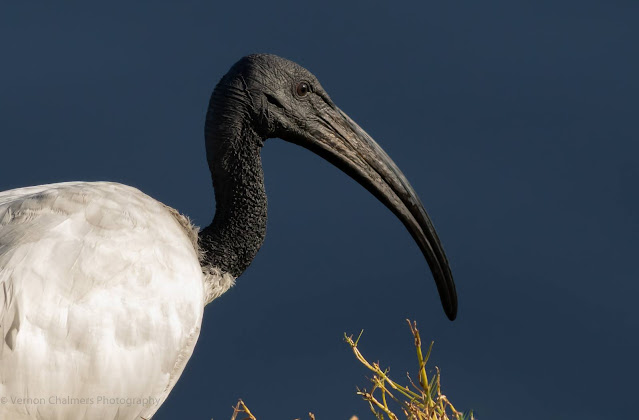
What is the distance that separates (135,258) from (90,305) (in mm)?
257

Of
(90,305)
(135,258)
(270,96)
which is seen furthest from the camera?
(270,96)

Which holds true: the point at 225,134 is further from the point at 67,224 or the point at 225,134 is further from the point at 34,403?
the point at 34,403

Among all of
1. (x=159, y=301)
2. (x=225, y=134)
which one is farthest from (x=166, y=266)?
(x=225, y=134)

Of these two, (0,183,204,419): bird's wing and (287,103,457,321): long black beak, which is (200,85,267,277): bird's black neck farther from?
(0,183,204,419): bird's wing

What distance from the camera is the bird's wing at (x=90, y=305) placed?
146 inches

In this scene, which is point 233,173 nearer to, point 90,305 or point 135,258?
point 135,258

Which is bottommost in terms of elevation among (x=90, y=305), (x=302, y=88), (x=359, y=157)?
(x=90, y=305)

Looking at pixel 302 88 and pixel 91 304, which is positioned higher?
pixel 302 88

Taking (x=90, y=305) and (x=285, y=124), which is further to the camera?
(x=285, y=124)

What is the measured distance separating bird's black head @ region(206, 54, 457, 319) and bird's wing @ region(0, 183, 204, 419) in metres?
0.58

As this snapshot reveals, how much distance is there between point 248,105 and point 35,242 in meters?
1.19

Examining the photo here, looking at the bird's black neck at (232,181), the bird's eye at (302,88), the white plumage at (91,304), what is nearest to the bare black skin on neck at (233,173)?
the bird's black neck at (232,181)

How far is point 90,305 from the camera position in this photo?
3.81 m

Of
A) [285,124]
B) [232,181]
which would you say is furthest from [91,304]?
[285,124]
